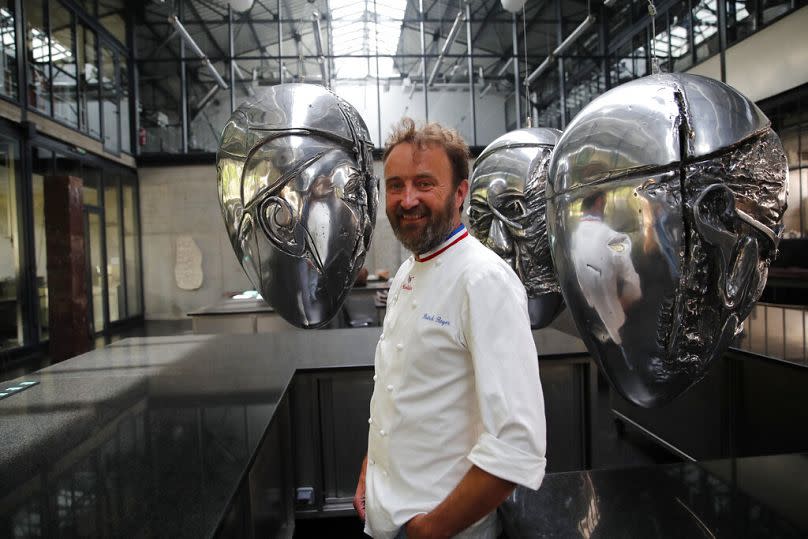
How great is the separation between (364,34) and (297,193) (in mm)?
10109

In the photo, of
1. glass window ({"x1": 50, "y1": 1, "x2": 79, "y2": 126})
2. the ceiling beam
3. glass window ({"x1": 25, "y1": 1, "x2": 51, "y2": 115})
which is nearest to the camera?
glass window ({"x1": 25, "y1": 1, "x2": 51, "y2": 115})

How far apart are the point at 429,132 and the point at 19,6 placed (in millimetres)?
7849

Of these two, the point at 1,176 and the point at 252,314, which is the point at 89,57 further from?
the point at 252,314

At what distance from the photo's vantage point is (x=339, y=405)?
2.65 meters

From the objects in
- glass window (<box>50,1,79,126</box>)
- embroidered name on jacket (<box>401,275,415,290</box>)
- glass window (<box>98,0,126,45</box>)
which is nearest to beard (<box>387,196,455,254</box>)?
embroidered name on jacket (<box>401,275,415,290</box>)

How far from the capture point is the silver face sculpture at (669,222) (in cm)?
94

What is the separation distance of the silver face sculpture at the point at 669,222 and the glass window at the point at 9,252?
23.1 feet

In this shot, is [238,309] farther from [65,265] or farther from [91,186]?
[91,186]

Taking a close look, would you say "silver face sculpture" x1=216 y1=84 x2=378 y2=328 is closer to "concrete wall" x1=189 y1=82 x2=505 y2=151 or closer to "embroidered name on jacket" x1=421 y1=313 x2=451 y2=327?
"embroidered name on jacket" x1=421 y1=313 x2=451 y2=327

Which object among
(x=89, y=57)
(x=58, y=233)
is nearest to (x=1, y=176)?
(x=58, y=233)

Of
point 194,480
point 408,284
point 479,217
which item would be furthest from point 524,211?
point 194,480

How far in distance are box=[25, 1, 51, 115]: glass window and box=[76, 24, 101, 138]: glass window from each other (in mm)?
930

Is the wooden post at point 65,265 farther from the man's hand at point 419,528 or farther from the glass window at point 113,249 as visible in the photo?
the man's hand at point 419,528

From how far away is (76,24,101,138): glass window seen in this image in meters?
8.10
